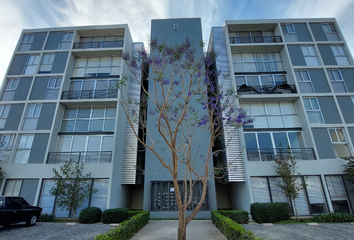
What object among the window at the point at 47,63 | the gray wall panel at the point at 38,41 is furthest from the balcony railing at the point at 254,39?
the gray wall panel at the point at 38,41

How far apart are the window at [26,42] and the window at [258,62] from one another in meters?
17.8

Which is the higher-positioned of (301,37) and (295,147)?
(301,37)

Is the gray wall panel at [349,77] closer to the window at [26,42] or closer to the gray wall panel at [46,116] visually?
the gray wall panel at [46,116]

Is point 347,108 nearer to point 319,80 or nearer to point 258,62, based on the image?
point 319,80

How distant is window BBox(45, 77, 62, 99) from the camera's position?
50.3 feet

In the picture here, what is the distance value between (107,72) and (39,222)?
11.5 metres

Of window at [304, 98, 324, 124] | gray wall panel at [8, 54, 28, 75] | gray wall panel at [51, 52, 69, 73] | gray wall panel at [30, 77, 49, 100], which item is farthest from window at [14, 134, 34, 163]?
window at [304, 98, 324, 124]

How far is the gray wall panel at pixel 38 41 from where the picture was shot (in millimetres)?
16984

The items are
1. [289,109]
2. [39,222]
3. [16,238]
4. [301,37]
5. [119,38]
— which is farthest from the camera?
[119,38]

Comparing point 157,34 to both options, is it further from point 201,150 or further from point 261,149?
point 261,149

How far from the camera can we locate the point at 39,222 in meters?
11.2

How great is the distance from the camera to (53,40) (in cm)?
1728

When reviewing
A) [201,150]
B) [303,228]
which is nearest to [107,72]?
[201,150]

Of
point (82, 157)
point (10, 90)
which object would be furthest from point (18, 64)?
point (82, 157)
